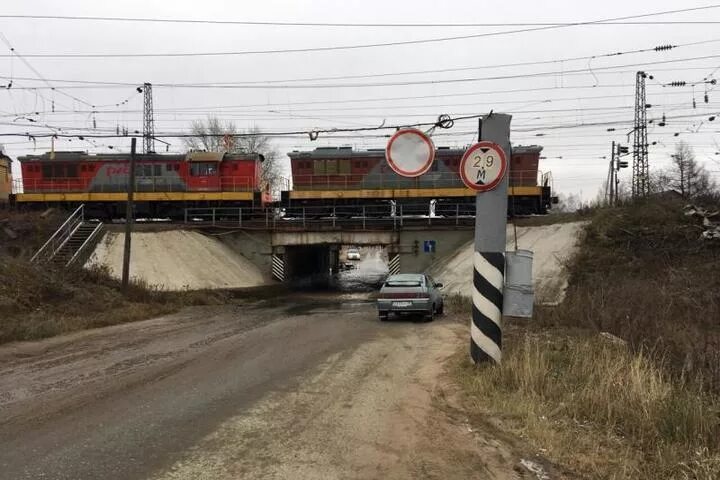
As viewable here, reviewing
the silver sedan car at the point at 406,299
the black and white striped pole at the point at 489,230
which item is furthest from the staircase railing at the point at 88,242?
the black and white striped pole at the point at 489,230

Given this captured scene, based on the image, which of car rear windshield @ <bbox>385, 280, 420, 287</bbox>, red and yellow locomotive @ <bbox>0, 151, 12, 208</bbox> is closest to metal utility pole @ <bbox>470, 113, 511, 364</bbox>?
car rear windshield @ <bbox>385, 280, 420, 287</bbox>

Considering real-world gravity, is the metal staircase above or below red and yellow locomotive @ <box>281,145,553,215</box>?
below

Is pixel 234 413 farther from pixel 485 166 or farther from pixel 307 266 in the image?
pixel 307 266

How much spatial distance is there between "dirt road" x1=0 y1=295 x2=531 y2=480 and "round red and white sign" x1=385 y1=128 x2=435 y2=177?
313 cm

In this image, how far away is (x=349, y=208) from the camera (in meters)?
37.2

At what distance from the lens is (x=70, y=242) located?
28500 millimetres

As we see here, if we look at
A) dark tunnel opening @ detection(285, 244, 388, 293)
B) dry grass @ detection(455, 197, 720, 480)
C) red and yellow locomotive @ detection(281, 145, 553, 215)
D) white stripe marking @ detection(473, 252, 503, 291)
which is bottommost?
dark tunnel opening @ detection(285, 244, 388, 293)

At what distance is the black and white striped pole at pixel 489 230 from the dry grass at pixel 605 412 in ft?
1.49

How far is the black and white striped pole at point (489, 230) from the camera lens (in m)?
8.13

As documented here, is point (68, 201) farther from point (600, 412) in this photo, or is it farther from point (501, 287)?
point (600, 412)

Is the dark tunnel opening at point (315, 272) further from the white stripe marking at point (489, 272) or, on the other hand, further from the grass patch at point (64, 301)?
the white stripe marking at point (489, 272)

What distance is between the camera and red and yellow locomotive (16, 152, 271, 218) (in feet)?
115

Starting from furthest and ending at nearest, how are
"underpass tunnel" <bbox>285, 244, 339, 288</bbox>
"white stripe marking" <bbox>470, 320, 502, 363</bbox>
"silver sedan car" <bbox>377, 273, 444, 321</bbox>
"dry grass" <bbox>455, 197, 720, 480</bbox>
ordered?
"underpass tunnel" <bbox>285, 244, 339, 288</bbox>, "silver sedan car" <bbox>377, 273, 444, 321</bbox>, "white stripe marking" <bbox>470, 320, 502, 363</bbox>, "dry grass" <bbox>455, 197, 720, 480</bbox>

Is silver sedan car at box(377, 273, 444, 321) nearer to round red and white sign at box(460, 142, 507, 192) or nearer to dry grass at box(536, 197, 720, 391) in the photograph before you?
dry grass at box(536, 197, 720, 391)
